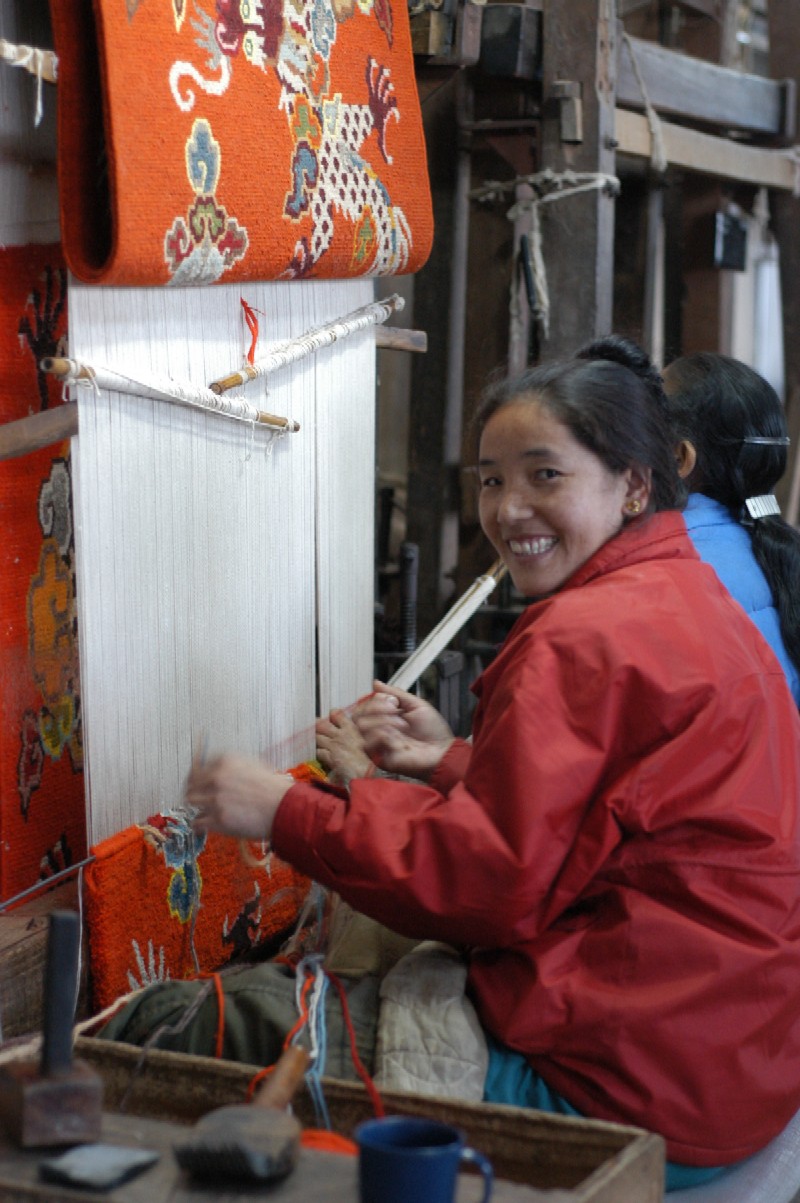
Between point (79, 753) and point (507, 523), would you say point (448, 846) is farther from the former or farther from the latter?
point (79, 753)

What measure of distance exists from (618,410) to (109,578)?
77 centimetres

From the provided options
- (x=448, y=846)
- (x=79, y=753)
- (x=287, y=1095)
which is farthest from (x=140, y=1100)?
(x=79, y=753)

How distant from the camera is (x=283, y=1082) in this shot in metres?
1.45

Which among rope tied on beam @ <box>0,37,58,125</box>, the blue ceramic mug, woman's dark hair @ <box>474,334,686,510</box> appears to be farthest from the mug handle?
rope tied on beam @ <box>0,37,58,125</box>

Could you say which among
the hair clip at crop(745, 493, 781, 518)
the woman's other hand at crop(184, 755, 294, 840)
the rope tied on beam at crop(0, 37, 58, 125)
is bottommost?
the woman's other hand at crop(184, 755, 294, 840)

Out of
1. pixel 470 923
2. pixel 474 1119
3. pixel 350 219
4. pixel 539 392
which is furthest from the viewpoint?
pixel 350 219

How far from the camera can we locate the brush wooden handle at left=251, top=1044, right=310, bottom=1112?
1.42 metres

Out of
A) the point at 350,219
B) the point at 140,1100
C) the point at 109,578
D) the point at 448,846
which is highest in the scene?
the point at 350,219

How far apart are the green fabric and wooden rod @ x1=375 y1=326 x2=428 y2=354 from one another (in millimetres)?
1415

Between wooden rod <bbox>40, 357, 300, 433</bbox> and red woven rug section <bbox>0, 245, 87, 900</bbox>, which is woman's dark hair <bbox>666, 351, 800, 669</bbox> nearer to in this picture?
wooden rod <bbox>40, 357, 300, 433</bbox>

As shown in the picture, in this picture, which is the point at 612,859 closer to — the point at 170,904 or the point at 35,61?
the point at 170,904

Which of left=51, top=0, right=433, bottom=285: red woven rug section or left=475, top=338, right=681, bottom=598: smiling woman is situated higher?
left=51, top=0, right=433, bottom=285: red woven rug section

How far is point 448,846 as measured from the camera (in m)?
1.67

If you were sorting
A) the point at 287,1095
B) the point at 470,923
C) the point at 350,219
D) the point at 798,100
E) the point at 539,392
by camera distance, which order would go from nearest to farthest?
the point at 287,1095
the point at 470,923
the point at 539,392
the point at 350,219
the point at 798,100
